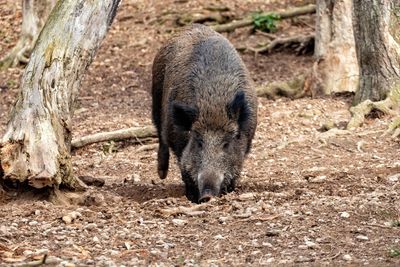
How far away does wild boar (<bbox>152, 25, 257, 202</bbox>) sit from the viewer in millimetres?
8578

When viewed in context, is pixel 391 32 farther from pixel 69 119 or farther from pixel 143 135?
pixel 69 119

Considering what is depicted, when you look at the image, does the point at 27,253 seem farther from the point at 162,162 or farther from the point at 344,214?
the point at 162,162

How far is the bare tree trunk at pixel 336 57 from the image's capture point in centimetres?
1338

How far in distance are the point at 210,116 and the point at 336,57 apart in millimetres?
5243

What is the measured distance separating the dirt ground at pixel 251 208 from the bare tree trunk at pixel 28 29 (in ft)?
12.4

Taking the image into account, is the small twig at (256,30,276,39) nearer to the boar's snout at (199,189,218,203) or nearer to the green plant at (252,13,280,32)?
the green plant at (252,13,280,32)

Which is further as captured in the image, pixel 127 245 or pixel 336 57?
pixel 336 57

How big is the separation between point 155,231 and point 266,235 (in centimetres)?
85

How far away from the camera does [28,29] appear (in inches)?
691

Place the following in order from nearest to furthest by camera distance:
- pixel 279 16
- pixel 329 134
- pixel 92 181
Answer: pixel 92 181, pixel 329 134, pixel 279 16

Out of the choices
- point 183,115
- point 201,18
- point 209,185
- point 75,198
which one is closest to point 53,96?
point 75,198

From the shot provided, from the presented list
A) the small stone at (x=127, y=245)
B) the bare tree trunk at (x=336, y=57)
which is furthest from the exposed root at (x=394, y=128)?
the small stone at (x=127, y=245)

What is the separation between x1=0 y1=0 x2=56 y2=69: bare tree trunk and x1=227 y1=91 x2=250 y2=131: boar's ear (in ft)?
30.8

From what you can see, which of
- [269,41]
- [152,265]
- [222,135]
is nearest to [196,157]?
[222,135]
